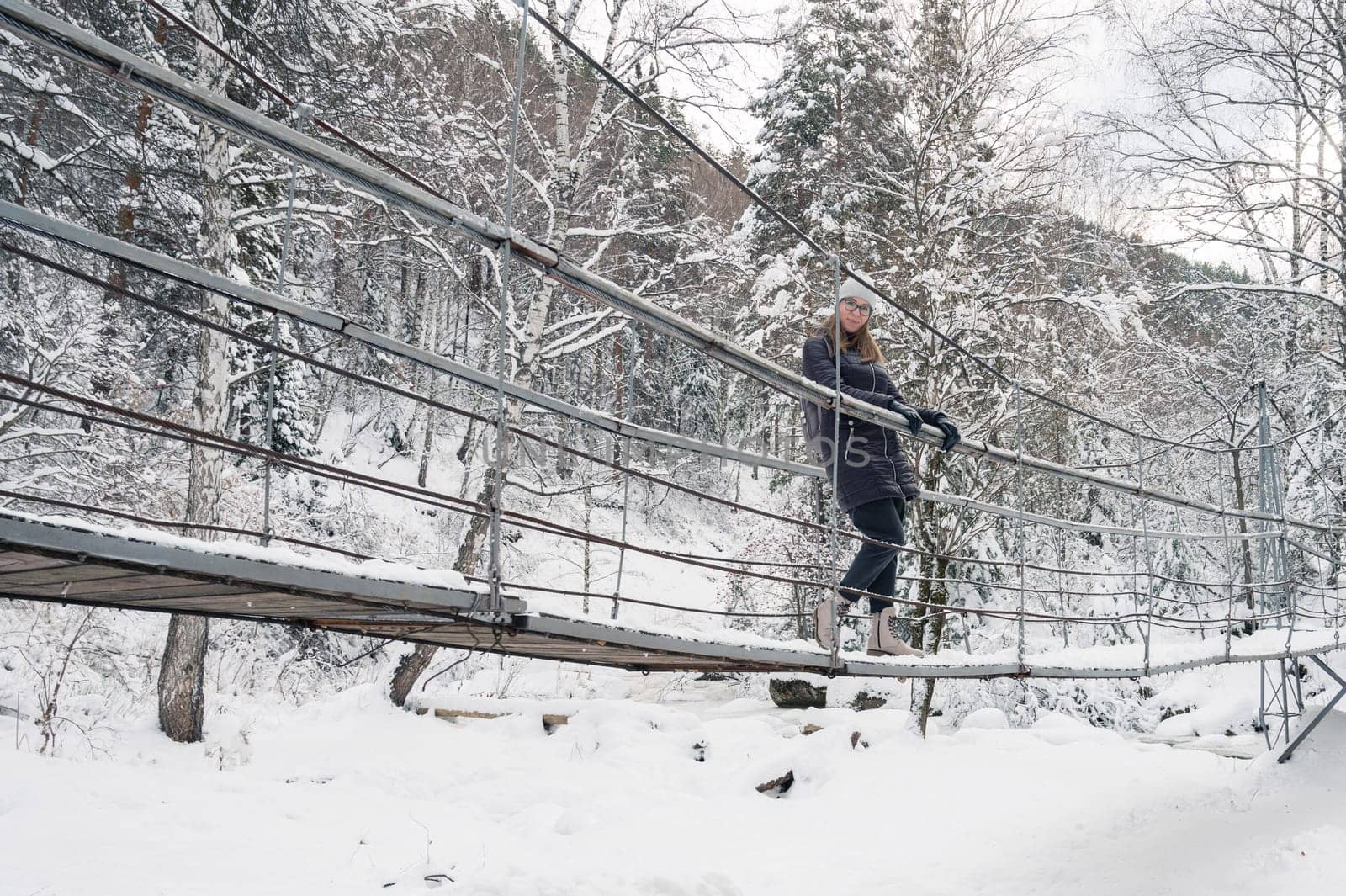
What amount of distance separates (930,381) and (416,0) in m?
5.59

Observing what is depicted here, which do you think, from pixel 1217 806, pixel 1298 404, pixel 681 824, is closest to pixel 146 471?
pixel 681 824

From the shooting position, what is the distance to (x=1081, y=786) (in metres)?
6.48

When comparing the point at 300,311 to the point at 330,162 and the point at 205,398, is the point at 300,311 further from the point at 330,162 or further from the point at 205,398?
the point at 205,398

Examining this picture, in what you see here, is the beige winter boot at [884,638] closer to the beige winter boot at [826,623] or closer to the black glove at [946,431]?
the beige winter boot at [826,623]

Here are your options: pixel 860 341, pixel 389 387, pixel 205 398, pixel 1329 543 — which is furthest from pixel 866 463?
pixel 1329 543

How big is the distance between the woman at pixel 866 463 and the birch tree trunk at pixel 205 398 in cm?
499

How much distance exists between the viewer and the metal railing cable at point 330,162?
1.43 meters

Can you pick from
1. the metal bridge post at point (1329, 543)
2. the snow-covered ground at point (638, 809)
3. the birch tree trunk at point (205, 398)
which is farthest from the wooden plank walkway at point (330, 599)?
the metal bridge post at point (1329, 543)

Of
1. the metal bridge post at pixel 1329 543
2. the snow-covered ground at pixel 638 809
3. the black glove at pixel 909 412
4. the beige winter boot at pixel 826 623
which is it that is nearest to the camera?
the beige winter boot at pixel 826 623

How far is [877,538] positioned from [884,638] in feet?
1.24

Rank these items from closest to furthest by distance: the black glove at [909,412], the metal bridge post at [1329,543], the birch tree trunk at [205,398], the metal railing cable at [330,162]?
1. the metal railing cable at [330,162]
2. the black glove at [909,412]
3. the metal bridge post at [1329,543]
4. the birch tree trunk at [205,398]

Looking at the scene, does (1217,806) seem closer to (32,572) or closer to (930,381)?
(930,381)

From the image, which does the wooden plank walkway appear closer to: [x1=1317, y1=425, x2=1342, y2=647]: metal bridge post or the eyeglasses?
the eyeglasses

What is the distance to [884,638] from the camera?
3375mm
